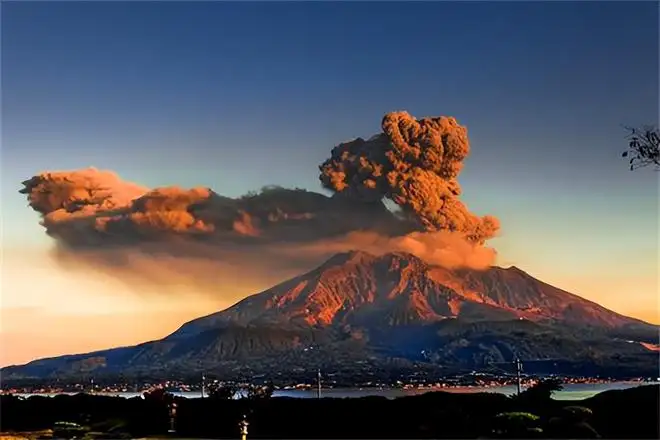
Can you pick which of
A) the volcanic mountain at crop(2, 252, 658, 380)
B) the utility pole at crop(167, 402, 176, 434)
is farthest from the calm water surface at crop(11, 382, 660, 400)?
the utility pole at crop(167, 402, 176, 434)

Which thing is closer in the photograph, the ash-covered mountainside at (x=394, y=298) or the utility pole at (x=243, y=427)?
the utility pole at (x=243, y=427)

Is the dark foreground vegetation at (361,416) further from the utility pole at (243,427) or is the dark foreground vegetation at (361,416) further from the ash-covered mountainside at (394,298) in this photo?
the ash-covered mountainside at (394,298)

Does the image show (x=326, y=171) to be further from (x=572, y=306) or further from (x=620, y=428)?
(x=620, y=428)

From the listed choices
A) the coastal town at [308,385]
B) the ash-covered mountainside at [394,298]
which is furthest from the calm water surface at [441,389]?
the ash-covered mountainside at [394,298]

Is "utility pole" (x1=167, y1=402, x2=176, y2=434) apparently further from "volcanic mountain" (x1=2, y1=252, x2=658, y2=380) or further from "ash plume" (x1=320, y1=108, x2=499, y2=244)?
"ash plume" (x1=320, y1=108, x2=499, y2=244)

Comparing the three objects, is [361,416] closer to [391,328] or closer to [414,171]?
[391,328]

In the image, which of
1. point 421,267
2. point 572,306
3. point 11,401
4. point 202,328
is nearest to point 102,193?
point 202,328
